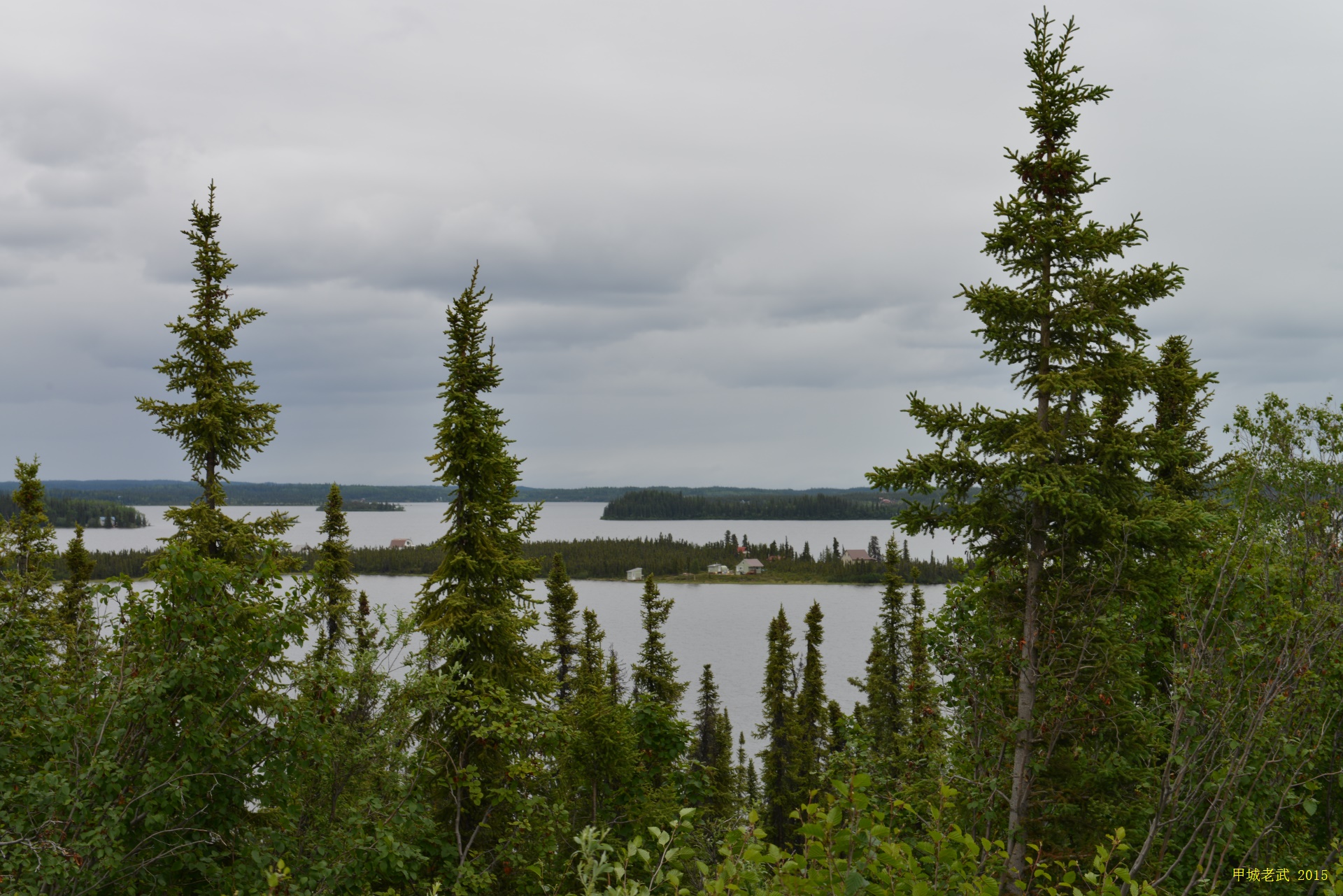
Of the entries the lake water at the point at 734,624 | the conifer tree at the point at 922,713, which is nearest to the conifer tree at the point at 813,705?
the conifer tree at the point at 922,713

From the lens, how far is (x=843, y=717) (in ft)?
50.3

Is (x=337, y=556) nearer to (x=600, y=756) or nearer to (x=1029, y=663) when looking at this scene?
(x=600, y=756)

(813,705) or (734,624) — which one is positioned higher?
(813,705)

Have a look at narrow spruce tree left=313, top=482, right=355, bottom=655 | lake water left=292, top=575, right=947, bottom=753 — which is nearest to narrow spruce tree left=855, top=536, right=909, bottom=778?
lake water left=292, top=575, right=947, bottom=753

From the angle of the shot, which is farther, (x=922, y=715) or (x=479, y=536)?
(x=922, y=715)

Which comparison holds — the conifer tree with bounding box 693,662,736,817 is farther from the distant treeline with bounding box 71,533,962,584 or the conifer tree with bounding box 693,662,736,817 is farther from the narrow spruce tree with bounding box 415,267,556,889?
the distant treeline with bounding box 71,533,962,584

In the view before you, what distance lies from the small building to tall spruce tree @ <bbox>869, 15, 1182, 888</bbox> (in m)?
147

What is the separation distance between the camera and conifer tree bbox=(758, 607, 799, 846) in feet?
118

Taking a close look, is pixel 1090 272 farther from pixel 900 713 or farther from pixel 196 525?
pixel 900 713

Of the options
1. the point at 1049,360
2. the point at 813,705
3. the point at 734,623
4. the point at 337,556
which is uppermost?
the point at 1049,360

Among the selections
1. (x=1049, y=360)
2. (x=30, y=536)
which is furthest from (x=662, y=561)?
(x=1049, y=360)

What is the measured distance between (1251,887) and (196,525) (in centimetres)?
1762

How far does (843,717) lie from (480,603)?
23.8ft

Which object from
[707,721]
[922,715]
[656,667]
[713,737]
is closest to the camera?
[922,715]
